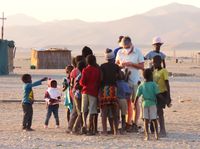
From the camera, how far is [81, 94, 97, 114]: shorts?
13438 millimetres

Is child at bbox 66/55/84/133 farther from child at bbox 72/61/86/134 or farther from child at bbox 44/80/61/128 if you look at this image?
child at bbox 44/80/61/128

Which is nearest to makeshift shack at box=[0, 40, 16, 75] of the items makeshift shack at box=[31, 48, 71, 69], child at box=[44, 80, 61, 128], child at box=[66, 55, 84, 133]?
makeshift shack at box=[31, 48, 71, 69]

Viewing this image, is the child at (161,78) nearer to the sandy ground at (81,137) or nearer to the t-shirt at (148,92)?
the t-shirt at (148,92)

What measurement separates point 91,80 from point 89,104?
47 cm

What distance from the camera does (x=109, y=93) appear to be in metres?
13.4

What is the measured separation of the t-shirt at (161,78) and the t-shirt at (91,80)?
1158 millimetres

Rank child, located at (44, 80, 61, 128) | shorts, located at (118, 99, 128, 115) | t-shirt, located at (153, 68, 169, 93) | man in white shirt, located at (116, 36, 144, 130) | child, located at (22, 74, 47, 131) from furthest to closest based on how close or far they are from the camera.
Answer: child, located at (44, 80, 61, 128) → child, located at (22, 74, 47, 131) → man in white shirt, located at (116, 36, 144, 130) → t-shirt, located at (153, 68, 169, 93) → shorts, located at (118, 99, 128, 115)

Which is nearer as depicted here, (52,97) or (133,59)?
(133,59)

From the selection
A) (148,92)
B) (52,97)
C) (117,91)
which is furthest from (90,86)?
(52,97)

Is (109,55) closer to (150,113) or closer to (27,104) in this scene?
(150,113)

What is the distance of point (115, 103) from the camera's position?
528 inches

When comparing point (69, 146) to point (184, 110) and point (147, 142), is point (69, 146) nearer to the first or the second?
point (147, 142)

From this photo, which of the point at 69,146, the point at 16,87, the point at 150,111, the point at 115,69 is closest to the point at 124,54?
the point at 115,69

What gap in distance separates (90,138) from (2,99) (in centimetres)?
997
